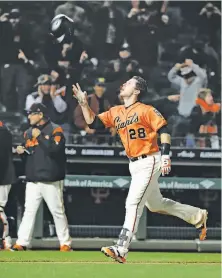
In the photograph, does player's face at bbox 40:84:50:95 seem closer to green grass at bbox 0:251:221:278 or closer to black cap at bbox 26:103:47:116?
black cap at bbox 26:103:47:116

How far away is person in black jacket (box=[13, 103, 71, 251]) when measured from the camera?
9.67 m

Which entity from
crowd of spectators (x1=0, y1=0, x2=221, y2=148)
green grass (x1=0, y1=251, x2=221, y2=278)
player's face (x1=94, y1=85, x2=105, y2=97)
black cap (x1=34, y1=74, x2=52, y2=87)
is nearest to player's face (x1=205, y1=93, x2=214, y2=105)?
crowd of spectators (x1=0, y1=0, x2=221, y2=148)

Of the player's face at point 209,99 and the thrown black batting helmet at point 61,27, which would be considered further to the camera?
the player's face at point 209,99

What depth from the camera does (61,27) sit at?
1052 centimetres

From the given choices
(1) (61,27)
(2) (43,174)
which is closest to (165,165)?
(2) (43,174)

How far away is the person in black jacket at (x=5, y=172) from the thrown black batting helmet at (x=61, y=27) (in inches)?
61.0

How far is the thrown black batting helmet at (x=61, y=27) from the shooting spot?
34.1 ft

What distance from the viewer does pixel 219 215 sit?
1102 cm

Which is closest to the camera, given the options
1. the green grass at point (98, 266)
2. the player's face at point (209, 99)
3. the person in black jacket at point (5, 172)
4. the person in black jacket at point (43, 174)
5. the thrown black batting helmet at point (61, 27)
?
the green grass at point (98, 266)

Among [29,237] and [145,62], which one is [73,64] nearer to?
[145,62]

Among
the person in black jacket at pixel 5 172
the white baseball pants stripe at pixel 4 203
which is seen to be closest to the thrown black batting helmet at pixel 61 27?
the person in black jacket at pixel 5 172

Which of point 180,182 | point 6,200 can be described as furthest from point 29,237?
point 180,182

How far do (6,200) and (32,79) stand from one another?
1778mm

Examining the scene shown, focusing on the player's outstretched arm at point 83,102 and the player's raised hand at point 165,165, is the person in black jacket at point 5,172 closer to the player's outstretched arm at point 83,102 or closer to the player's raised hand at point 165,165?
the player's outstretched arm at point 83,102
